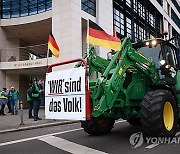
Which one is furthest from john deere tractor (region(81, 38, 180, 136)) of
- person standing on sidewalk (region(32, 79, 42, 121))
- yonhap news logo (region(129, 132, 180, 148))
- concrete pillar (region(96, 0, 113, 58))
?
concrete pillar (region(96, 0, 113, 58))

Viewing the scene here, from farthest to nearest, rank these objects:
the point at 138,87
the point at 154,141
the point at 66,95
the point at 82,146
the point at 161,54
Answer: the point at 161,54, the point at 138,87, the point at 154,141, the point at 82,146, the point at 66,95

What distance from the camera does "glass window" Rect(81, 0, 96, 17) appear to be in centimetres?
2136

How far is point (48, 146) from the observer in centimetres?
657

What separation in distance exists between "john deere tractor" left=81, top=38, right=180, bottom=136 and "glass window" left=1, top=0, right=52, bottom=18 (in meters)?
15.9

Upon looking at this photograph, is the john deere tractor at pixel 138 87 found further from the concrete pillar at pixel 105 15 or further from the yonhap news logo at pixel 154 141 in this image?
the concrete pillar at pixel 105 15

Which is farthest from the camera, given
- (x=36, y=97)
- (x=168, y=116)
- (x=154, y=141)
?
(x=36, y=97)

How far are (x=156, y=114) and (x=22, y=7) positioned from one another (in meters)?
20.0

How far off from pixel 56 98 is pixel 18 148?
1706mm

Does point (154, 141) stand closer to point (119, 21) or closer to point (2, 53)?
point (2, 53)

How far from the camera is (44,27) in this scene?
77.8 ft

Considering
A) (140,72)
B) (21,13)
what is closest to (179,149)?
(140,72)

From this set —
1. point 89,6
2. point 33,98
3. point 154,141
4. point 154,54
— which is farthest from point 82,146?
point 89,6

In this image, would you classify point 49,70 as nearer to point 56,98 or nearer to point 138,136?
point 56,98

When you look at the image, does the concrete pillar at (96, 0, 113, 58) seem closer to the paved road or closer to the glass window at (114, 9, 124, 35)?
the glass window at (114, 9, 124, 35)
